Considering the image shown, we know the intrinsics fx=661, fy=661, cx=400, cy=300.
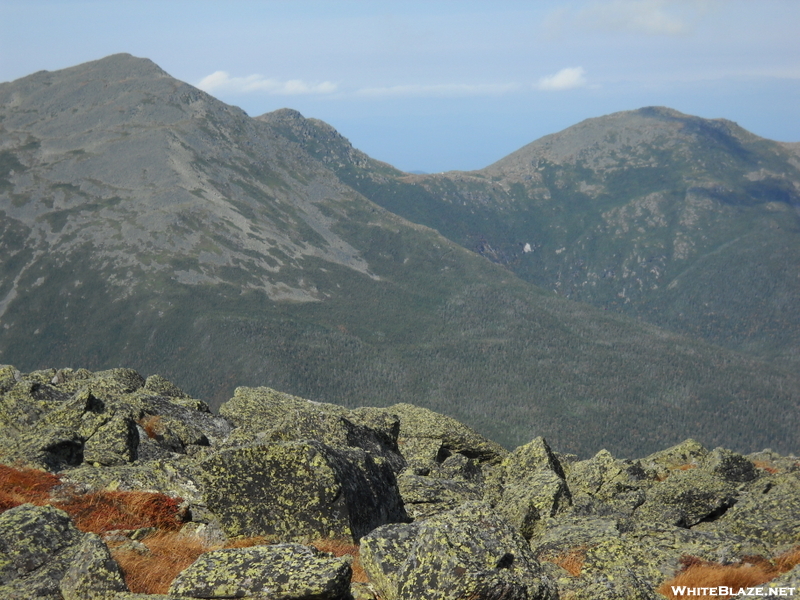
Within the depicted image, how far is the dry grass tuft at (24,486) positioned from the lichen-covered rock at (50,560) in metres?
5.15

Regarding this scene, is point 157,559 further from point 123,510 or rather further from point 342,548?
point 123,510

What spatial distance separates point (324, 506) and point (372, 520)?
2.32 metres

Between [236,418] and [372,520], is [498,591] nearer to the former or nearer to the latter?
[372,520]

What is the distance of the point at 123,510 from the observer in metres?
23.3

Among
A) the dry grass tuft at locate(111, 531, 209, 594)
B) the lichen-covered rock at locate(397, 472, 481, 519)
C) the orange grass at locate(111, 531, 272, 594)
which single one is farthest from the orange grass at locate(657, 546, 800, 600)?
the dry grass tuft at locate(111, 531, 209, 594)

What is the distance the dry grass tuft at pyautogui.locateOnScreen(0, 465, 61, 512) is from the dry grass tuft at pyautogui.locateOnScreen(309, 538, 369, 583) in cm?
1022

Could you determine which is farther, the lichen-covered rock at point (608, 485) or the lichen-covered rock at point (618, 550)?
the lichen-covered rock at point (608, 485)

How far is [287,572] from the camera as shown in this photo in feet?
49.1

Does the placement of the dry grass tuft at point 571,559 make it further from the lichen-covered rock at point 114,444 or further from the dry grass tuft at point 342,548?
the lichen-covered rock at point 114,444

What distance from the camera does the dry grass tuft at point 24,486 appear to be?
74.7 feet

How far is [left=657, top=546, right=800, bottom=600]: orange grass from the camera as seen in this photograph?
19.5 metres

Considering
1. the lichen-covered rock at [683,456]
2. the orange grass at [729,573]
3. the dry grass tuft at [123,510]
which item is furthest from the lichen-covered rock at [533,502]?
the lichen-covered rock at [683,456]

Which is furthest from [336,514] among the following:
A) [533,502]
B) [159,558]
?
[533,502]

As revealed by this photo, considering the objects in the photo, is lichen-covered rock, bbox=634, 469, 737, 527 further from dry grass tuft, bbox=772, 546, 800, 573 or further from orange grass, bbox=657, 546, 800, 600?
orange grass, bbox=657, 546, 800, 600
